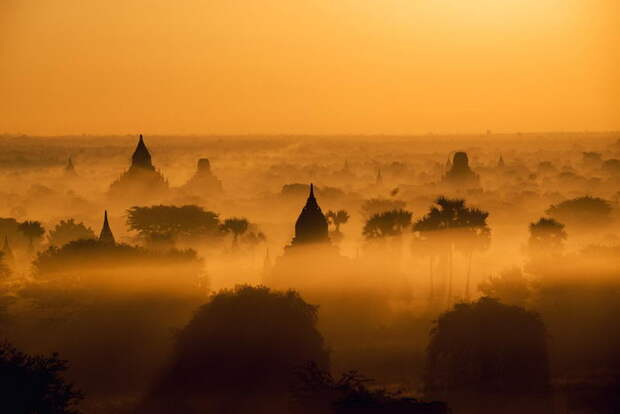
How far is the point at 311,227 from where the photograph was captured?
5662 centimetres

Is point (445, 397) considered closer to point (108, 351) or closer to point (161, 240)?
point (108, 351)

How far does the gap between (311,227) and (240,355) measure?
18014 millimetres

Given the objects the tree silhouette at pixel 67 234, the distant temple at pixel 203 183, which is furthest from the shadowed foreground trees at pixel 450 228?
the distant temple at pixel 203 183

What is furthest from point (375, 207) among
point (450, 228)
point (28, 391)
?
point (28, 391)

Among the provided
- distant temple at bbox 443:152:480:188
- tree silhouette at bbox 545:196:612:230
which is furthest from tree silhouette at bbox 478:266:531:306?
distant temple at bbox 443:152:480:188

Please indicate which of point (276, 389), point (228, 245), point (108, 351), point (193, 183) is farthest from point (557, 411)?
point (193, 183)

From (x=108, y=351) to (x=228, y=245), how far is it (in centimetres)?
3963

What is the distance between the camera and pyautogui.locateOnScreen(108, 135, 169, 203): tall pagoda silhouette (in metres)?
122

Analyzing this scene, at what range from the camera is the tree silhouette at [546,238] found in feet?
205

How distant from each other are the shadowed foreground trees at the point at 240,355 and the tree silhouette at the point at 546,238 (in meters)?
24.4

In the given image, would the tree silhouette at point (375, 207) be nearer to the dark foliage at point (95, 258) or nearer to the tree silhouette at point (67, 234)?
the tree silhouette at point (67, 234)

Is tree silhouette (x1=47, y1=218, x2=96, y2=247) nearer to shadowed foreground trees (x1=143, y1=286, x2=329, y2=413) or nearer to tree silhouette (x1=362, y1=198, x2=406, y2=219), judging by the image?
shadowed foreground trees (x1=143, y1=286, x2=329, y2=413)

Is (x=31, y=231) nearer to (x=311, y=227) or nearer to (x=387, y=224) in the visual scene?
(x=311, y=227)

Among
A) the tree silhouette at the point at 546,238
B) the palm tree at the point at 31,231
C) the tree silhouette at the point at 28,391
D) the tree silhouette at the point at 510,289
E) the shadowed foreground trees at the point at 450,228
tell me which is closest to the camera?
the tree silhouette at the point at 28,391
